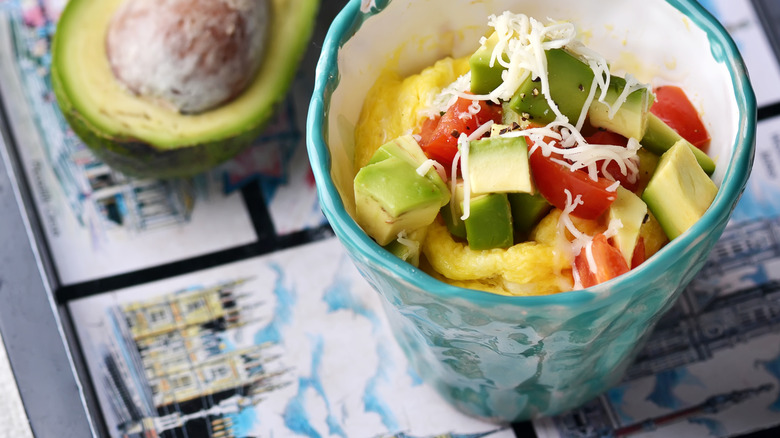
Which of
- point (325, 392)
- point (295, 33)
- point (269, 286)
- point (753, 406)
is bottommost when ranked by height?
point (753, 406)

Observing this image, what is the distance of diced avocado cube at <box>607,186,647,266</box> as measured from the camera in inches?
29.1

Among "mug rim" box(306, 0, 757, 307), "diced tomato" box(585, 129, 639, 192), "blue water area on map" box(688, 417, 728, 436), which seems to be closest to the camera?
"mug rim" box(306, 0, 757, 307)

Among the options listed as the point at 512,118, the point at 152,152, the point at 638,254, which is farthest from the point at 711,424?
the point at 152,152

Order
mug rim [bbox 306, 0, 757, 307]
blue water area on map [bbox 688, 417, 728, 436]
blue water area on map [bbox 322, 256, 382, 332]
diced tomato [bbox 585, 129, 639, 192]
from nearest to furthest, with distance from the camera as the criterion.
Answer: mug rim [bbox 306, 0, 757, 307] → diced tomato [bbox 585, 129, 639, 192] → blue water area on map [bbox 688, 417, 728, 436] → blue water area on map [bbox 322, 256, 382, 332]

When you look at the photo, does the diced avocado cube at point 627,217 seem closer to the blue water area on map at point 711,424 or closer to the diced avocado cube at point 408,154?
the diced avocado cube at point 408,154

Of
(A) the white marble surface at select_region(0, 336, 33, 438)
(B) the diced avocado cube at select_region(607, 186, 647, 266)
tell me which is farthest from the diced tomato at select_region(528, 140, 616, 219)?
(A) the white marble surface at select_region(0, 336, 33, 438)

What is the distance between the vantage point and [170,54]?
113 cm

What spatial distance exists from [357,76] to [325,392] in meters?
0.45

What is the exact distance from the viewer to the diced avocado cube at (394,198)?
2.42ft

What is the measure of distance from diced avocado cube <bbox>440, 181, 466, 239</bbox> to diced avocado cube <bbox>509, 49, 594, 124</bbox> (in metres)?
0.10

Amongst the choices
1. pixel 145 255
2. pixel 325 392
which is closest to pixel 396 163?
pixel 325 392

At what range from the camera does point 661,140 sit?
818 millimetres

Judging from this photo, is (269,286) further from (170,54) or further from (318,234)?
(170,54)

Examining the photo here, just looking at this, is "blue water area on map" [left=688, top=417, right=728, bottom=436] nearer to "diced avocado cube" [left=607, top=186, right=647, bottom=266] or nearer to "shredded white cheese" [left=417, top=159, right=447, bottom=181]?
"diced avocado cube" [left=607, top=186, right=647, bottom=266]
